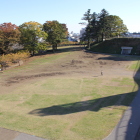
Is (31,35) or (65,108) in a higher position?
(31,35)

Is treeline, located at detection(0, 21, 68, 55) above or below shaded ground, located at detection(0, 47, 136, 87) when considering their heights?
above

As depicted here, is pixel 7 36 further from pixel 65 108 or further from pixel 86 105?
pixel 86 105

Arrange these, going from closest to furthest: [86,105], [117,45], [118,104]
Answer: [118,104] < [86,105] < [117,45]

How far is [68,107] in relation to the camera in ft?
40.1

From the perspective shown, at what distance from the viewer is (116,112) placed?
10961 mm

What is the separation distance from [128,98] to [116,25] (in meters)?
45.6

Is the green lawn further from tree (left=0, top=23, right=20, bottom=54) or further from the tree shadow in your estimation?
tree (left=0, top=23, right=20, bottom=54)

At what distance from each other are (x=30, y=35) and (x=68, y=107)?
30.0 m

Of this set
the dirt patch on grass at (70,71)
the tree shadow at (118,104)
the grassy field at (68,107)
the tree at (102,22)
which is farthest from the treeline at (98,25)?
the tree shadow at (118,104)

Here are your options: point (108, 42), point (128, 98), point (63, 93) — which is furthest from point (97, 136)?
point (108, 42)

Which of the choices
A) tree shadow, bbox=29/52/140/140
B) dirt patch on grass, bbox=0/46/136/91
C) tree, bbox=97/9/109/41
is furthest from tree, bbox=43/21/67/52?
tree shadow, bbox=29/52/140/140

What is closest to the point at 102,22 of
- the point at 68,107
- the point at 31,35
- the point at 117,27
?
the point at 117,27

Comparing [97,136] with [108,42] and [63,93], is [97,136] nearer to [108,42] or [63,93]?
[63,93]

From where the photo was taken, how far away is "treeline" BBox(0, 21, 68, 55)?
33.6m
